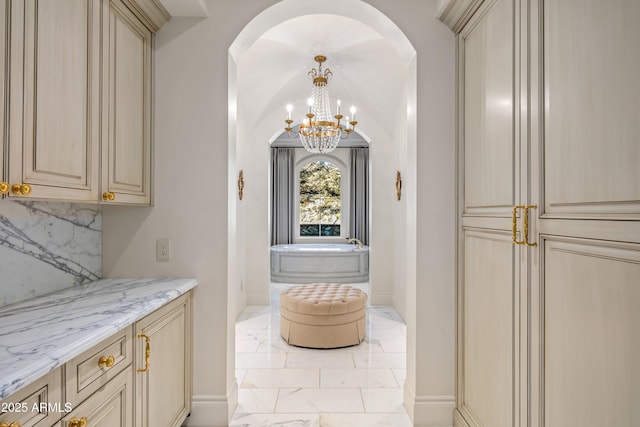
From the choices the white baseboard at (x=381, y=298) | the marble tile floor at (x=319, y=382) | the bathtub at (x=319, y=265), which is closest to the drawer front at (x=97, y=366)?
the marble tile floor at (x=319, y=382)

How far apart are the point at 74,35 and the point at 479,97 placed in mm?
1870

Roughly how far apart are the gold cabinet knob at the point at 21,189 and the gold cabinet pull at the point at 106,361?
61 centimetres

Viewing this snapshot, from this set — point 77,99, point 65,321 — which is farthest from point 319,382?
point 77,99

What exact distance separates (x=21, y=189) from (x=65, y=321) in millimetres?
471

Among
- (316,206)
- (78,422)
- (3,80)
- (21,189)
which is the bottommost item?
(78,422)

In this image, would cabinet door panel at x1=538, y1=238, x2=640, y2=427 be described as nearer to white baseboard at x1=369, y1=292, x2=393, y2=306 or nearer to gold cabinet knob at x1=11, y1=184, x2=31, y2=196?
gold cabinet knob at x1=11, y1=184, x2=31, y2=196

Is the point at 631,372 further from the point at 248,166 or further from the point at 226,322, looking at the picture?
the point at 248,166

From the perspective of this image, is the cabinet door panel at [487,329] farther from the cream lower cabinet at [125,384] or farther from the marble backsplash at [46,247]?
the marble backsplash at [46,247]

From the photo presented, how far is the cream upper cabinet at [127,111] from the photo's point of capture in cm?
177

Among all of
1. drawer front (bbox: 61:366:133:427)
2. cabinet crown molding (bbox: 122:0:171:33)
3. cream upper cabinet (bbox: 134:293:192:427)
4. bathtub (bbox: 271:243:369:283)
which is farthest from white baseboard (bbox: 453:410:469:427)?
bathtub (bbox: 271:243:369:283)

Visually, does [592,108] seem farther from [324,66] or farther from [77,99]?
[324,66]

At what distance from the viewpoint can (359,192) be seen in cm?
838

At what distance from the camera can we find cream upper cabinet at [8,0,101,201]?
1.24m

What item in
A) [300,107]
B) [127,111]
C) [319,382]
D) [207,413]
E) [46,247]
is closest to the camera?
[46,247]
